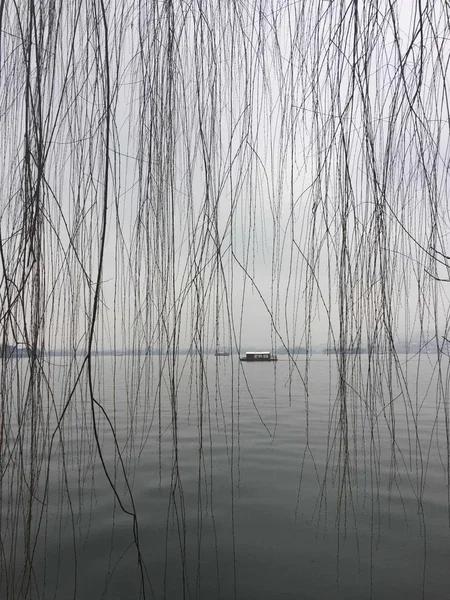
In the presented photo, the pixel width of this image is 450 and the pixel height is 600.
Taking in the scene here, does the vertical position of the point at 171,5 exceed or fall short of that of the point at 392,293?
it exceeds it

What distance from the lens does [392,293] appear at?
3.88ft

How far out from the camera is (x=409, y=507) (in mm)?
2771


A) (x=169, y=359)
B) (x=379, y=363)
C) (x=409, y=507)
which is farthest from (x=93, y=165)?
(x=409, y=507)

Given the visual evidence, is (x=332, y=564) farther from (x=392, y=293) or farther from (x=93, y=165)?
(x=93, y=165)

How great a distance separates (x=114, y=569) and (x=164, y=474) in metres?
1.43

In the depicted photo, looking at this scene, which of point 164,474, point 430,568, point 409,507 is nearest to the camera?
point 430,568

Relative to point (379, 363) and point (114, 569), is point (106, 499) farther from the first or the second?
point (379, 363)

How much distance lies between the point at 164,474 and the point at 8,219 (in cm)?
284

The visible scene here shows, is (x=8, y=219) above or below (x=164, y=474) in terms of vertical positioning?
above

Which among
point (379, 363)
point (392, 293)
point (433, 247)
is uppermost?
point (433, 247)

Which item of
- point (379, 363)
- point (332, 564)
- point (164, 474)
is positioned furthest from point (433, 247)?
point (164, 474)

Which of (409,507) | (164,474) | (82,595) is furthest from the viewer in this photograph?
(164,474)

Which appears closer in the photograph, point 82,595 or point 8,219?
point 8,219

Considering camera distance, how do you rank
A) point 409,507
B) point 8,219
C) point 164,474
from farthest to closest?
point 164,474 < point 409,507 < point 8,219
